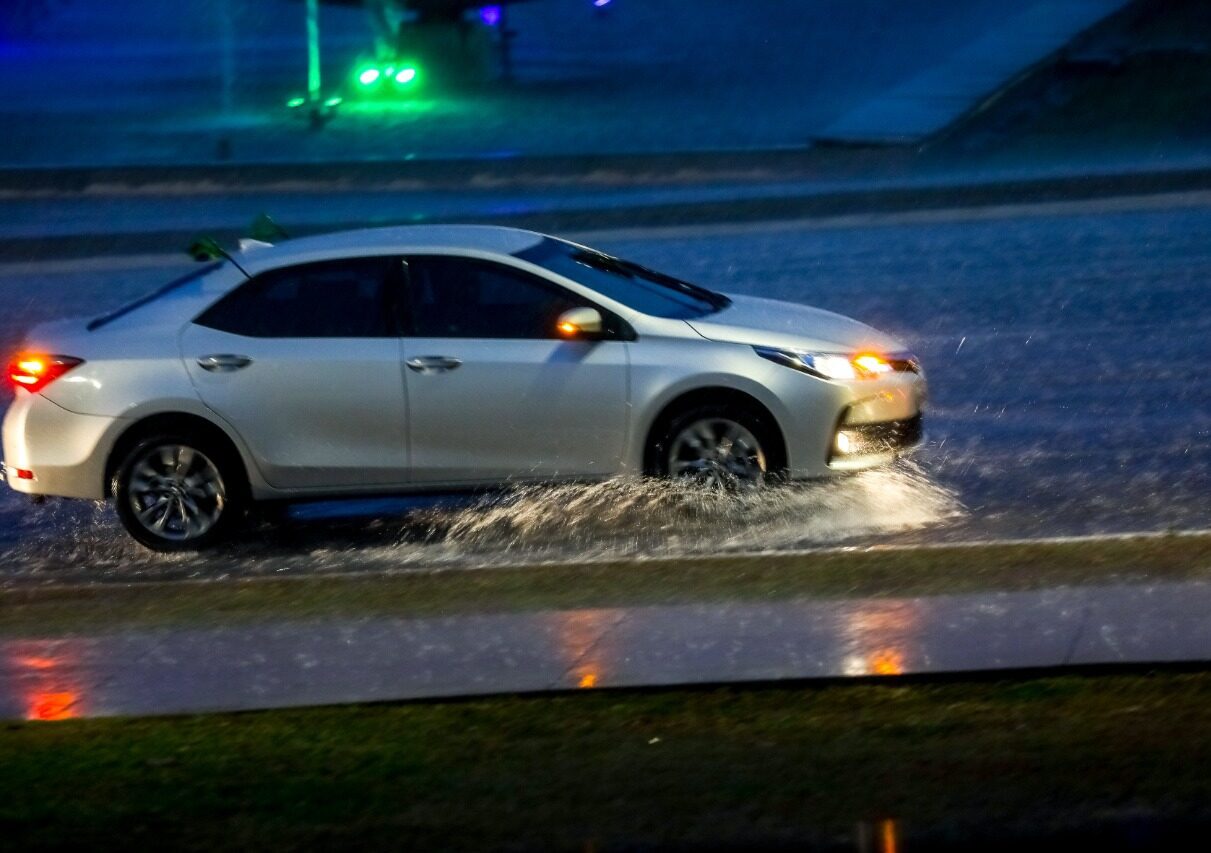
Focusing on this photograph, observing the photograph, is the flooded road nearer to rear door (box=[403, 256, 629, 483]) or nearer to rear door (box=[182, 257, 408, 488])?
rear door (box=[403, 256, 629, 483])

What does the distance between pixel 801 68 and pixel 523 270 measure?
→ 36565 millimetres

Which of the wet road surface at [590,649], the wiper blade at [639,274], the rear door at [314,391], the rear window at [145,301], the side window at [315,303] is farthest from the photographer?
the wiper blade at [639,274]

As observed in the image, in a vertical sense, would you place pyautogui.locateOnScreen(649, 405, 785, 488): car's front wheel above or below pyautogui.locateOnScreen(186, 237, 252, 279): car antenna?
below

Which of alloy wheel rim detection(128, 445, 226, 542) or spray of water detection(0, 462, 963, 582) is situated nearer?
spray of water detection(0, 462, 963, 582)

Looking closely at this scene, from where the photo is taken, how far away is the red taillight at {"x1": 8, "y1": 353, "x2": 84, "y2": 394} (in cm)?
926

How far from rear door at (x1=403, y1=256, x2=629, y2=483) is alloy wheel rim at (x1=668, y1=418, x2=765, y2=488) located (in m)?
0.30

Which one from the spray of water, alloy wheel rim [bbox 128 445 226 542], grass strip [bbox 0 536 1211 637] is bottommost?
grass strip [bbox 0 536 1211 637]

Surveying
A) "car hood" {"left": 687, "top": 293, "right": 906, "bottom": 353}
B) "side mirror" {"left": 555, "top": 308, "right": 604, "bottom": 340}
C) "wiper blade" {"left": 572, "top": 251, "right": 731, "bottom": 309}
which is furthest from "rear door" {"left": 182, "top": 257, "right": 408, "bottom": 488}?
"car hood" {"left": 687, "top": 293, "right": 906, "bottom": 353}

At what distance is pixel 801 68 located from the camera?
44.7 metres

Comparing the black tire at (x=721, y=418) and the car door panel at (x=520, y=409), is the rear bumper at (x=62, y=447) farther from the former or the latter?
the black tire at (x=721, y=418)

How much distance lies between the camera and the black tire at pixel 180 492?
30.2 ft

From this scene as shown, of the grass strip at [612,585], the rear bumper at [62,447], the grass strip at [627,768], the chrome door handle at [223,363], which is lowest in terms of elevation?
the grass strip at [627,768]

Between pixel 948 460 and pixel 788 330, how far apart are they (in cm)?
170

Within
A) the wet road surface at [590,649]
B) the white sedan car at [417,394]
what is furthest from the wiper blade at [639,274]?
the wet road surface at [590,649]
